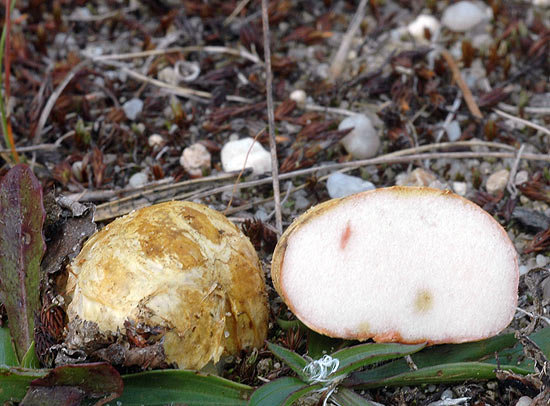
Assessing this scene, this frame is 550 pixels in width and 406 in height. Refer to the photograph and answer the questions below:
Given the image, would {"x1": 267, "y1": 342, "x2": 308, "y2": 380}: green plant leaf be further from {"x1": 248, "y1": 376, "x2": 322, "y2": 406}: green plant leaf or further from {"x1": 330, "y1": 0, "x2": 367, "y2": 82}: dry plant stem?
{"x1": 330, "y1": 0, "x2": 367, "y2": 82}: dry plant stem

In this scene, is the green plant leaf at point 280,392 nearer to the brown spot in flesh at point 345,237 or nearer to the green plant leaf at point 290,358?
the green plant leaf at point 290,358

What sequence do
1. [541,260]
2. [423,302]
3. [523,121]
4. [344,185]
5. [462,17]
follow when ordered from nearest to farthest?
[423,302]
[541,260]
[344,185]
[523,121]
[462,17]

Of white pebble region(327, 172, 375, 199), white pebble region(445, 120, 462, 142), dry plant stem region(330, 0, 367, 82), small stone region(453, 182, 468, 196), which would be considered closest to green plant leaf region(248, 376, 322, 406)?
A: white pebble region(327, 172, 375, 199)

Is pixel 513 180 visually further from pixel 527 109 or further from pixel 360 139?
pixel 360 139

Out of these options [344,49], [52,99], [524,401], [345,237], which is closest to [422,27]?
[344,49]

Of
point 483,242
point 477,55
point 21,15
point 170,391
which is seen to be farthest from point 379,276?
point 21,15

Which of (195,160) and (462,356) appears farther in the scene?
(195,160)
